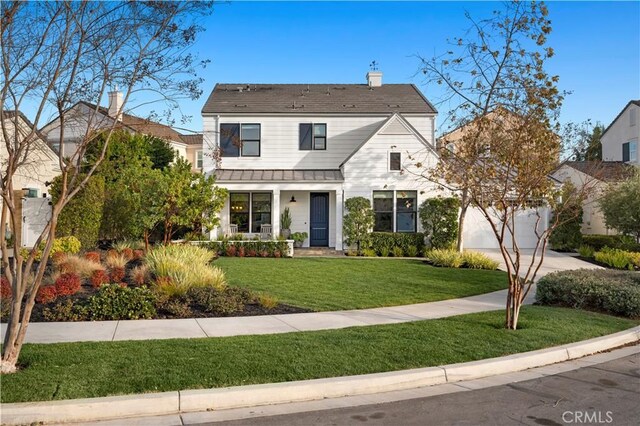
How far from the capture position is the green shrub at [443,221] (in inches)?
862

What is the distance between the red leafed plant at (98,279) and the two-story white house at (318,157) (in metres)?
Answer: 11.2

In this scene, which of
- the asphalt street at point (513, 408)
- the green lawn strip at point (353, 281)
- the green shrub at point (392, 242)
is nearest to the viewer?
the asphalt street at point (513, 408)

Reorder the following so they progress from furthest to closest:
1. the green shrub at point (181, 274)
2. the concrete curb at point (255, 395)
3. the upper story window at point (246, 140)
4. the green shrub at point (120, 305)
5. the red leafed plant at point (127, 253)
Answer: 1. the upper story window at point (246, 140)
2. the red leafed plant at point (127, 253)
3. the green shrub at point (181, 274)
4. the green shrub at point (120, 305)
5. the concrete curb at point (255, 395)

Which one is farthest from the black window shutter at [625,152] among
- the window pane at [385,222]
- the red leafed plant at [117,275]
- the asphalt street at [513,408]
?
the red leafed plant at [117,275]

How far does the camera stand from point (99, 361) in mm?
6305

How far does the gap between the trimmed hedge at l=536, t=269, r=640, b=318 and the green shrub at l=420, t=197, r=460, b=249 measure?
30.8ft

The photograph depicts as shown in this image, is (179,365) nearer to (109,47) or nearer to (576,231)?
(109,47)

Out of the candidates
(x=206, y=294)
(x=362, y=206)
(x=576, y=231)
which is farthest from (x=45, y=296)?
(x=576, y=231)

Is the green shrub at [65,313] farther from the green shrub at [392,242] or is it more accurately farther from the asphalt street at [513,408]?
the green shrub at [392,242]

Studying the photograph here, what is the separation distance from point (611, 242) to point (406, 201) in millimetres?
9313

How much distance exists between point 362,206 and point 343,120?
15.3 feet

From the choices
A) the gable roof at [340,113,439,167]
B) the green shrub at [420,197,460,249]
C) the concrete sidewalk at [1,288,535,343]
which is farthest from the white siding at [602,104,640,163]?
the concrete sidewalk at [1,288,535,343]

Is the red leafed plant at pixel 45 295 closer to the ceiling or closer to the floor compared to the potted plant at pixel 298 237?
closer to the floor

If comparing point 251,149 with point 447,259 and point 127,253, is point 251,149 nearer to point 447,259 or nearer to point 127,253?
point 127,253
